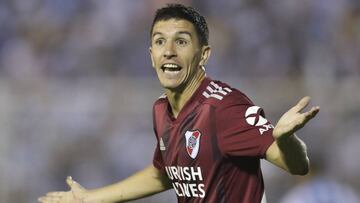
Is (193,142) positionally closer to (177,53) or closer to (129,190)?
(177,53)

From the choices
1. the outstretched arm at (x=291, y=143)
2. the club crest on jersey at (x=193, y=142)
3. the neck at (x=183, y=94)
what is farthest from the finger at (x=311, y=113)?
the neck at (x=183, y=94)

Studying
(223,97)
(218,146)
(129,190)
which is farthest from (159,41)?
(129,190)

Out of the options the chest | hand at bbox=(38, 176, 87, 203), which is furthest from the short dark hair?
hand at bbox=(38, 176, 87, 203)

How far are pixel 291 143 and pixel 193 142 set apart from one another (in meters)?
0.67

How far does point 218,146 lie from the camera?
4.34 metres

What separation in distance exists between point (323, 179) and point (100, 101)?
2321mm

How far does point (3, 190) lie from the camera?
8320 millimetres

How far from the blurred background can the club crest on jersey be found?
10.6 feet

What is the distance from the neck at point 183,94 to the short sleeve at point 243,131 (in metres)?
0.43

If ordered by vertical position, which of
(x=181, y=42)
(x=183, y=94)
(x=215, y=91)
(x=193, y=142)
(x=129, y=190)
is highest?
(x=181, y=42)

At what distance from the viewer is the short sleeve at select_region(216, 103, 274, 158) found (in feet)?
13.6

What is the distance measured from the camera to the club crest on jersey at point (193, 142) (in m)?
4.43

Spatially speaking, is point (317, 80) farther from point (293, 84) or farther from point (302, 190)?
point (302, 190)

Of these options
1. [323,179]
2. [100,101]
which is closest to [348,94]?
[323,179]
